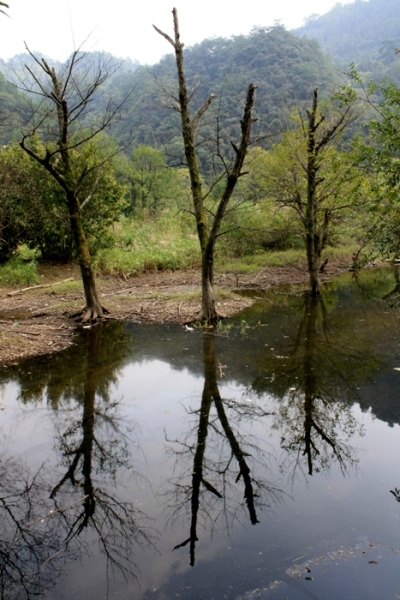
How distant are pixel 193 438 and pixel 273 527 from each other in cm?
203

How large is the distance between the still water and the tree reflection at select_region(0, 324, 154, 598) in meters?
0.02

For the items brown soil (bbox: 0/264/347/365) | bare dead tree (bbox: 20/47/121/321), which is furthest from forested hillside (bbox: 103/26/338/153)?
bare dead tree (bbox: 20/47/121/321)

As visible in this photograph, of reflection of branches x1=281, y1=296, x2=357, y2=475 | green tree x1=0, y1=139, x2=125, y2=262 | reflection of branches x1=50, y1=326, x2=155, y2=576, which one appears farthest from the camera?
green tree x1=0, y1=139, x2=125, y2=262

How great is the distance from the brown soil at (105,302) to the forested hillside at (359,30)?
70.2m

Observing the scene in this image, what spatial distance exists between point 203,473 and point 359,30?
408 feet

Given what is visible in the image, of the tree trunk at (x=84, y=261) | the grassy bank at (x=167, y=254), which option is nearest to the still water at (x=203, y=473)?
the tree trunk at (x=84, y=261)

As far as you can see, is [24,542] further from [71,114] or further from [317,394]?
[71,114]

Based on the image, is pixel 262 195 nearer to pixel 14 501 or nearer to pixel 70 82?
pixel 70 82

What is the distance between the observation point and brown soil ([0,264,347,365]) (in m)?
10.9

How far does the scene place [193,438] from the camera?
6477 millimetres

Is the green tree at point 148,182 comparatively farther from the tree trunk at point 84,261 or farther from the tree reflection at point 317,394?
the tree reflection at point 317,394

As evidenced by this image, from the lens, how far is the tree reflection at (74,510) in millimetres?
4266

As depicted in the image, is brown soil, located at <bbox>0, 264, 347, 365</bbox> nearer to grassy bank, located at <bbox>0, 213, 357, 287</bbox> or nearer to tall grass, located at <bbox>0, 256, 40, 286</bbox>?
tall grass, located at <bbox>0, 256, 40, 286</bbox>

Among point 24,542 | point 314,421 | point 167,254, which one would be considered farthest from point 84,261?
point 24,542
